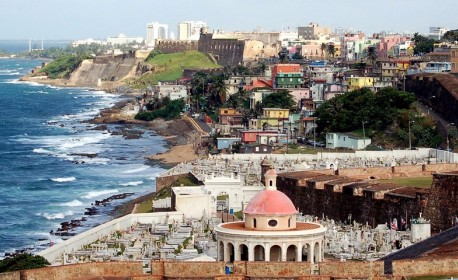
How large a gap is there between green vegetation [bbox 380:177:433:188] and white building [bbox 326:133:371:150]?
2481cm

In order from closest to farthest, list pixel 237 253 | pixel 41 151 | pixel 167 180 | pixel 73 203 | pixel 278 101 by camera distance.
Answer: pixel 237 253, pixel 167 180, pixel 73 203, pixel 41 151, pixel 278 101

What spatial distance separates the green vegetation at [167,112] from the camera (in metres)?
137

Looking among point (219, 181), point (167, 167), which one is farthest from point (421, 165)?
point (167, 167)

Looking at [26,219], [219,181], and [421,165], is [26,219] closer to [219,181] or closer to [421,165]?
[219,181]

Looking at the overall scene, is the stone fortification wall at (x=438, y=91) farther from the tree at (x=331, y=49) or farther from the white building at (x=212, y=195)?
the tree at (x=331, y=49)

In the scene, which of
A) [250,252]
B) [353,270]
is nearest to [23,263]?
[250,252]

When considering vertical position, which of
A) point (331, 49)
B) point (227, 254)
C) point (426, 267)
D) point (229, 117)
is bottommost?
point (229, 117)

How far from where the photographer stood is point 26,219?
234 feet

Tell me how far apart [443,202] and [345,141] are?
41803 millimetres

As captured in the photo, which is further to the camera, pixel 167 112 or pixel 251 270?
pixel 167 112

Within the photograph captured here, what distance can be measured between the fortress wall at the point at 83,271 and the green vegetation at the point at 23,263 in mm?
13187

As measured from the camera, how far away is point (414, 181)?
61.3 meters

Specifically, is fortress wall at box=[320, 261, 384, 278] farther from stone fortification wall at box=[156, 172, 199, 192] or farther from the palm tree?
the palm tree

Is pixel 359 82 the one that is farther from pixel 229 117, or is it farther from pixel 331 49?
pixel 331 49
